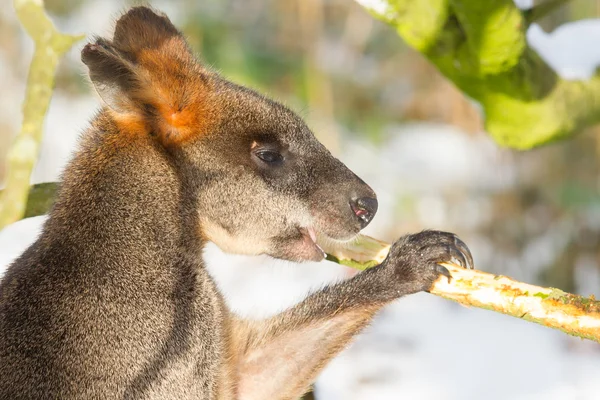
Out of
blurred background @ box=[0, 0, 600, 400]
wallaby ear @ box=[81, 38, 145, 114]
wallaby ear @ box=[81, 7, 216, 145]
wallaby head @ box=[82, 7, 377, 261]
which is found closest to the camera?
wallaby ear @ box=[81, 38, 145, 114]

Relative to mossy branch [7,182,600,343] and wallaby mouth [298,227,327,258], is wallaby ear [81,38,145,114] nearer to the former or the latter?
wallaby mouth [298,227,327,258]

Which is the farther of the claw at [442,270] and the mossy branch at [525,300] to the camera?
the claw at [442,270]

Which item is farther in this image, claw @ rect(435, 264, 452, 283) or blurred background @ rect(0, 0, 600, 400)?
blurred background @ rect(0, 0, 600, 400)

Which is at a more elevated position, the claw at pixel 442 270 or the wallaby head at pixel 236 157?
the wallaby head at pixel 236 157

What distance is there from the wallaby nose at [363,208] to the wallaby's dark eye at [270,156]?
35 centimetres

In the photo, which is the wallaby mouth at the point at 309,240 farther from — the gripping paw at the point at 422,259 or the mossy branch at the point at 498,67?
the mossy branch at the point at 498,67

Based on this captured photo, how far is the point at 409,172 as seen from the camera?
475 inches

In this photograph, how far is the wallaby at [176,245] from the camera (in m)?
3.16

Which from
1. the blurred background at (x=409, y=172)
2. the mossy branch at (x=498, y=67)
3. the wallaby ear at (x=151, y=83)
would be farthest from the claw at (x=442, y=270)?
the blurred background at (x=409, y=172)

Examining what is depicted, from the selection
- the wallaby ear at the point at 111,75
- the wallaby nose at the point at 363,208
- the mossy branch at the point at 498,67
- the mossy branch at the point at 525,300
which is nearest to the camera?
the mossy branch at the point at 525,300

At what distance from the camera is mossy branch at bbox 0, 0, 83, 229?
4176 millimetres

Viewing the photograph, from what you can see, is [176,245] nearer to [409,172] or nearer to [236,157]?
[236,157]

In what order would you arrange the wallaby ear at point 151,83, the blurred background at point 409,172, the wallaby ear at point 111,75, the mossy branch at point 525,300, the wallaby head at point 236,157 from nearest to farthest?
the mossy branch at point 525,300, the wallaby ear at point 111,75, the wallaby ear at point 151,83, the wallaby head at point 236,157, the blurred background at point 409,172

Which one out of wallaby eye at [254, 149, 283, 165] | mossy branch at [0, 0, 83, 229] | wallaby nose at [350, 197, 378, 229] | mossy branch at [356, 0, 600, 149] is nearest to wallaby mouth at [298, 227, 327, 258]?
wallaby nose at [350, 197, 378, 229]
